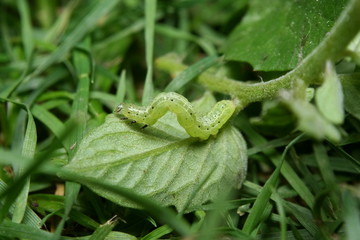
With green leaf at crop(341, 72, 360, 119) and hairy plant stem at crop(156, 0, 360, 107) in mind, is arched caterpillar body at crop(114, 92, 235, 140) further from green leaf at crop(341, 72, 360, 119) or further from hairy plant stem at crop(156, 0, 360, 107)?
green leaf at crop(341, 72, 360, 119)

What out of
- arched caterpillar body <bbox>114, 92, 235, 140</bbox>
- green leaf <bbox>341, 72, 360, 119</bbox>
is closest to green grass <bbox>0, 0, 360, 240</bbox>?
green leaf <bbox>341, 72, 360, 119</bbox>

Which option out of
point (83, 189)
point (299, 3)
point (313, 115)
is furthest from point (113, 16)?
point (313, 115)

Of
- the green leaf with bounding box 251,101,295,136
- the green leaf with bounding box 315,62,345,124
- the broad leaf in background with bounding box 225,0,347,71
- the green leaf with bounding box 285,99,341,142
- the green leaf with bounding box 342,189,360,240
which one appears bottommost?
the green leaf with bounding box 342,189,360,240

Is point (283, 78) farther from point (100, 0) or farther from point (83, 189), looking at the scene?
point (100, 0)

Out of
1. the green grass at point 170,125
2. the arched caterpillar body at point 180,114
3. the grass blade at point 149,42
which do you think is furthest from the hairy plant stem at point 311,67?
the grass blade at point 149,42

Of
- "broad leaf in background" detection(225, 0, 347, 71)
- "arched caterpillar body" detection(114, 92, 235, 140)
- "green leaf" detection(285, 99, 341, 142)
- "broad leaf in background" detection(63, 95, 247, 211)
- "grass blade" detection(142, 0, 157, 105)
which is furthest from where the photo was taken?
"grass blade" detection(142, 0, 157, 105)

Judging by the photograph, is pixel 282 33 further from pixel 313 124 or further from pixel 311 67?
pixel 313 124
